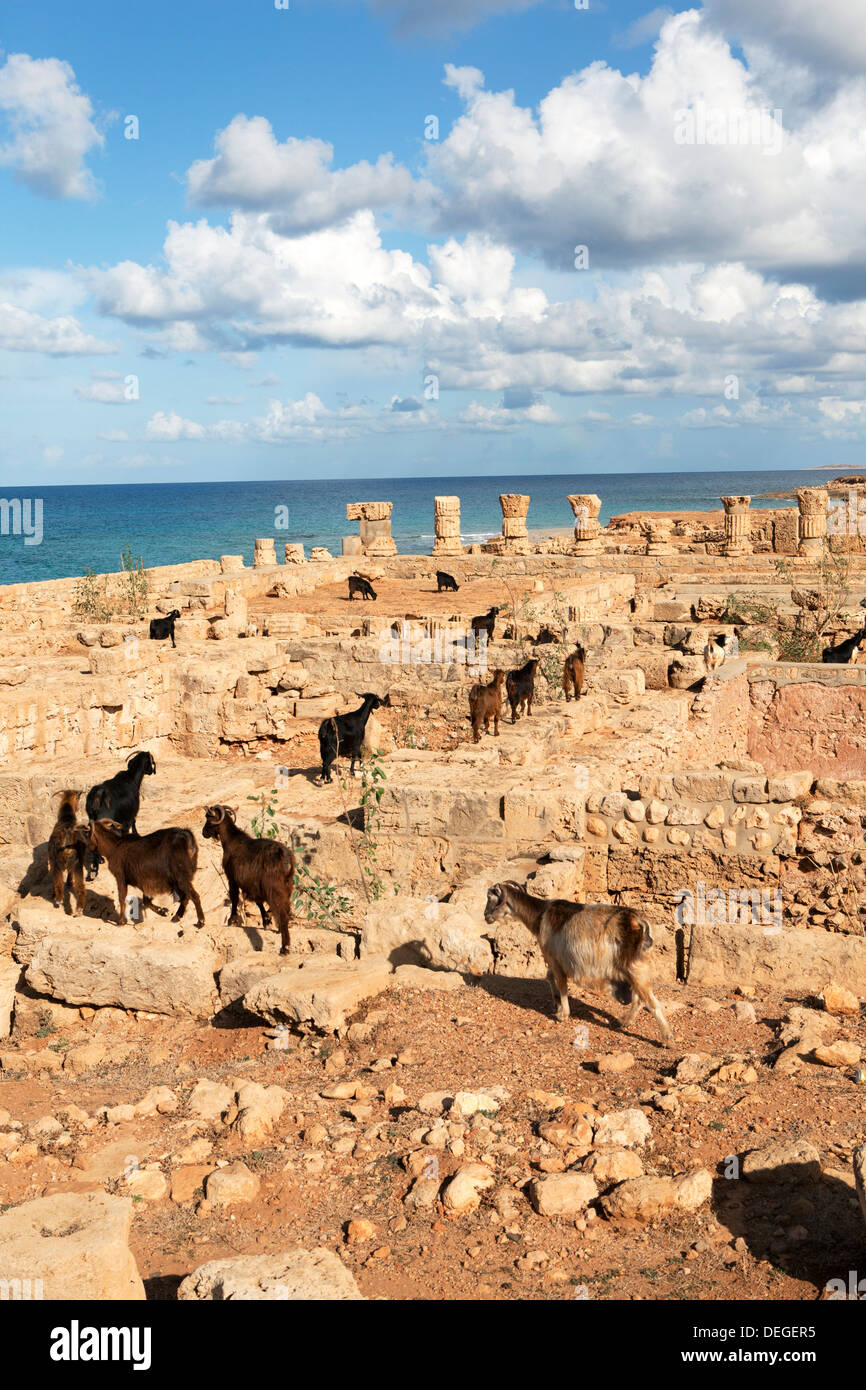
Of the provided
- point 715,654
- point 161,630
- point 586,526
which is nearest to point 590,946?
point 715,654

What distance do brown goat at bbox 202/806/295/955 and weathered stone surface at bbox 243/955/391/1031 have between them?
2.19 ft

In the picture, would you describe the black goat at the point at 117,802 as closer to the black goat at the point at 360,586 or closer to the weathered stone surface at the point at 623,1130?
the weathered stone surface at the point at 623,1130

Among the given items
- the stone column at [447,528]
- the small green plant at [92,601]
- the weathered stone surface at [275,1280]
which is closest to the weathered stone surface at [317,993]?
the weathered stone surface at [275,1280]

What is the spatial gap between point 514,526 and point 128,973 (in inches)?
1025

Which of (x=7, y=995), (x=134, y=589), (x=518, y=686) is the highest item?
(x=134, y=589)

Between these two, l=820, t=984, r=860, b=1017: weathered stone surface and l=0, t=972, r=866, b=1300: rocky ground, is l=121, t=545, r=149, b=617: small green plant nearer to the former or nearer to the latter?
l=0, t=972, r=866, b=1300: rocky ground

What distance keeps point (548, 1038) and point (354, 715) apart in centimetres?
600

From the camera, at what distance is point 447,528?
107 ft

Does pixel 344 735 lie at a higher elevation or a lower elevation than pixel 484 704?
lower

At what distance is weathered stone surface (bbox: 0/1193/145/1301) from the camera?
159 inches

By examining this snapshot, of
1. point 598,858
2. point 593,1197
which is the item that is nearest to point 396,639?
point 598,858

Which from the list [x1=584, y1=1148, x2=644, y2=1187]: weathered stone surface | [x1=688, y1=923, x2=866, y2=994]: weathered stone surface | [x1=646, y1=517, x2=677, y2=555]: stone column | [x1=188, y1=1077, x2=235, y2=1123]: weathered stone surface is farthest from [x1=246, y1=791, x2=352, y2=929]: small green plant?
[x1=646, y1=517, x2=677, y2=555]: stone column

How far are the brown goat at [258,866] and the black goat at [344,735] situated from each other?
3.36 meters

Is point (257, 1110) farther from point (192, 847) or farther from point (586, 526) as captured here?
point (586, 526)
